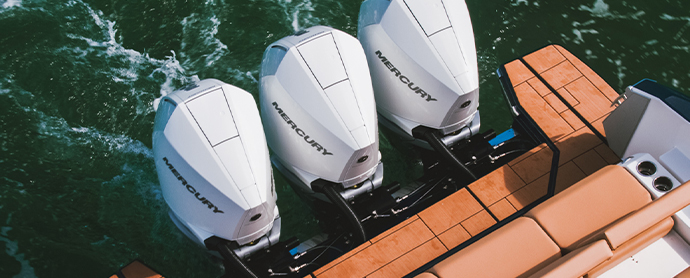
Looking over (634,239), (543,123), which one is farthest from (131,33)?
(634,239)

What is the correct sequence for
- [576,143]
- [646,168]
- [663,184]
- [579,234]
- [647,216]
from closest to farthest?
1. [647,216]
2. [579,234]
3. [663,184]
4. [646,168]
5. [576,143]

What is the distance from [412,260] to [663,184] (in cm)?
224

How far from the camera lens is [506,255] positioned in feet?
13.7

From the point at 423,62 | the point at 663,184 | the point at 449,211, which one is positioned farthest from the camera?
the point at 423,62

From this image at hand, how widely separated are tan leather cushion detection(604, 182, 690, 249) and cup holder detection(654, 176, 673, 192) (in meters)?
0.68

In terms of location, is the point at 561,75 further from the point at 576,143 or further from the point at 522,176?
the point at 522,176

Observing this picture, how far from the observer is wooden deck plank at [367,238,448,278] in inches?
186

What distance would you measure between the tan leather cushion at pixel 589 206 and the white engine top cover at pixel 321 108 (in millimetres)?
1612

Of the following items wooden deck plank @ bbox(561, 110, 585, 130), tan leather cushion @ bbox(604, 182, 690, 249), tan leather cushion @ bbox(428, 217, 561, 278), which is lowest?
wooden deck plank @ bbox(561, 110, 585, 130)

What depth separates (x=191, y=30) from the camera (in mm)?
7902

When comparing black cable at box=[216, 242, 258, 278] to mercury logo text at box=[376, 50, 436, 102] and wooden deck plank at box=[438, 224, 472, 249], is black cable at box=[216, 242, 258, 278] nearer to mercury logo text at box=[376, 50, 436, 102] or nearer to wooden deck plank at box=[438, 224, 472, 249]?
wooden deck plank at box=[438, 224, 472, 249]

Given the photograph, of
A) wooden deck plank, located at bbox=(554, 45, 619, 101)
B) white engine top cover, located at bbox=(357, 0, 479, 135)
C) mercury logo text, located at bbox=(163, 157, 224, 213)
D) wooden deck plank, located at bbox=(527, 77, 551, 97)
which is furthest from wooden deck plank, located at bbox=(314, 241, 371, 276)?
wooden deck plank, located at bbox=(554, 45, 619, 101)

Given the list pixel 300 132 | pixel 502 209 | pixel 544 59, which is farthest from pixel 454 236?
pixel 544 59

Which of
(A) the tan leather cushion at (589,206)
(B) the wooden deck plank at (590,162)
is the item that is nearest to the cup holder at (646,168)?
(A) the tan leather cushion at (589,206)
